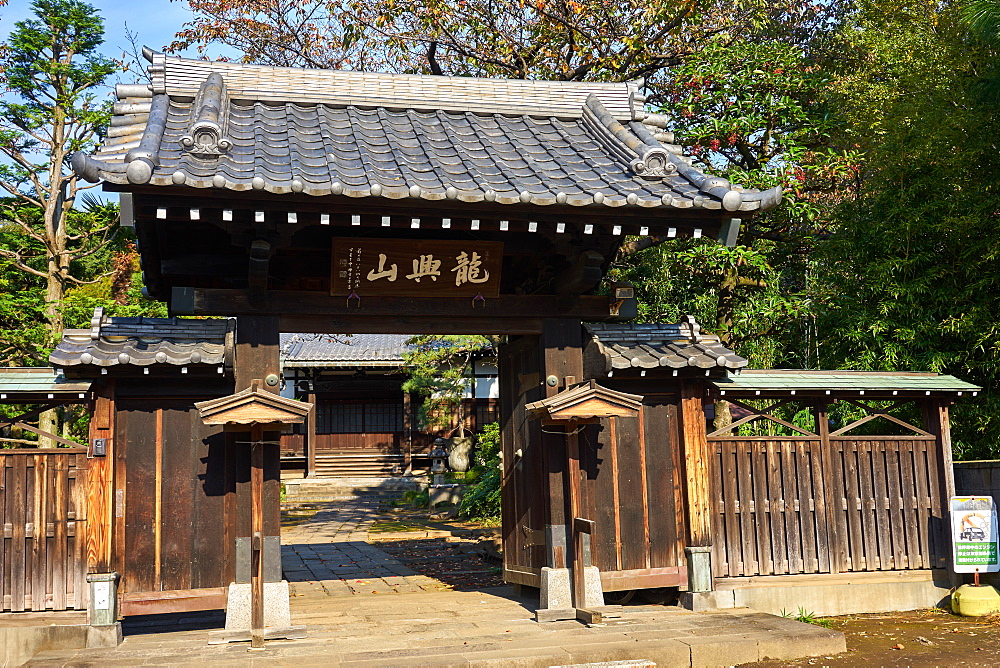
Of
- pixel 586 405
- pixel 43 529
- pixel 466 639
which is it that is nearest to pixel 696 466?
pixel 586 405

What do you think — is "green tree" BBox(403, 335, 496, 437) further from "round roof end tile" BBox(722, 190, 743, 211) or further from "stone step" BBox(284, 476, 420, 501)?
"round roof end tile" BBox(722, 190, 743, 211)

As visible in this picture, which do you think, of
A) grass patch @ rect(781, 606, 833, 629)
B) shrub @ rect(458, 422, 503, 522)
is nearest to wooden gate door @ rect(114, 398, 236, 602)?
grass patch @ rect(781, 606, 833, 629)

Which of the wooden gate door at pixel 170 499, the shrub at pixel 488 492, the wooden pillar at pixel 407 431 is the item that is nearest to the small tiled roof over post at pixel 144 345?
the wooden gate door at pixel 170 499

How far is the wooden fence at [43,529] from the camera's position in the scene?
7.55 meters

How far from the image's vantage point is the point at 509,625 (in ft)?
25.9

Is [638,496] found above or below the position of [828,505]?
above

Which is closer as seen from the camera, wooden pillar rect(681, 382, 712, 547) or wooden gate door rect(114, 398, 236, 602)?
wooden gate door rect(114, 398, 236, 602)

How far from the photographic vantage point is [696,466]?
29.0ft

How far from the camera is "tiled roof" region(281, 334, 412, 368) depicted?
91.4 ft

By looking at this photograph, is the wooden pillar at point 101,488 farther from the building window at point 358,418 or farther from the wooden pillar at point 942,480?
the building window at point 358,418

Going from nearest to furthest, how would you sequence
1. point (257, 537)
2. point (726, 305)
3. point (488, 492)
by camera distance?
point (257, 537) → point (726, 305) → point (488, 492)

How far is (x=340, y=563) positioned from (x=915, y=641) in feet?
31.0

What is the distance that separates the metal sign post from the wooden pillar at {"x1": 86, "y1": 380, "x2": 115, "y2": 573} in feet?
29.1

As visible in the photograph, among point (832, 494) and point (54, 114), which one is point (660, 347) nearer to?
point (832, 494)
